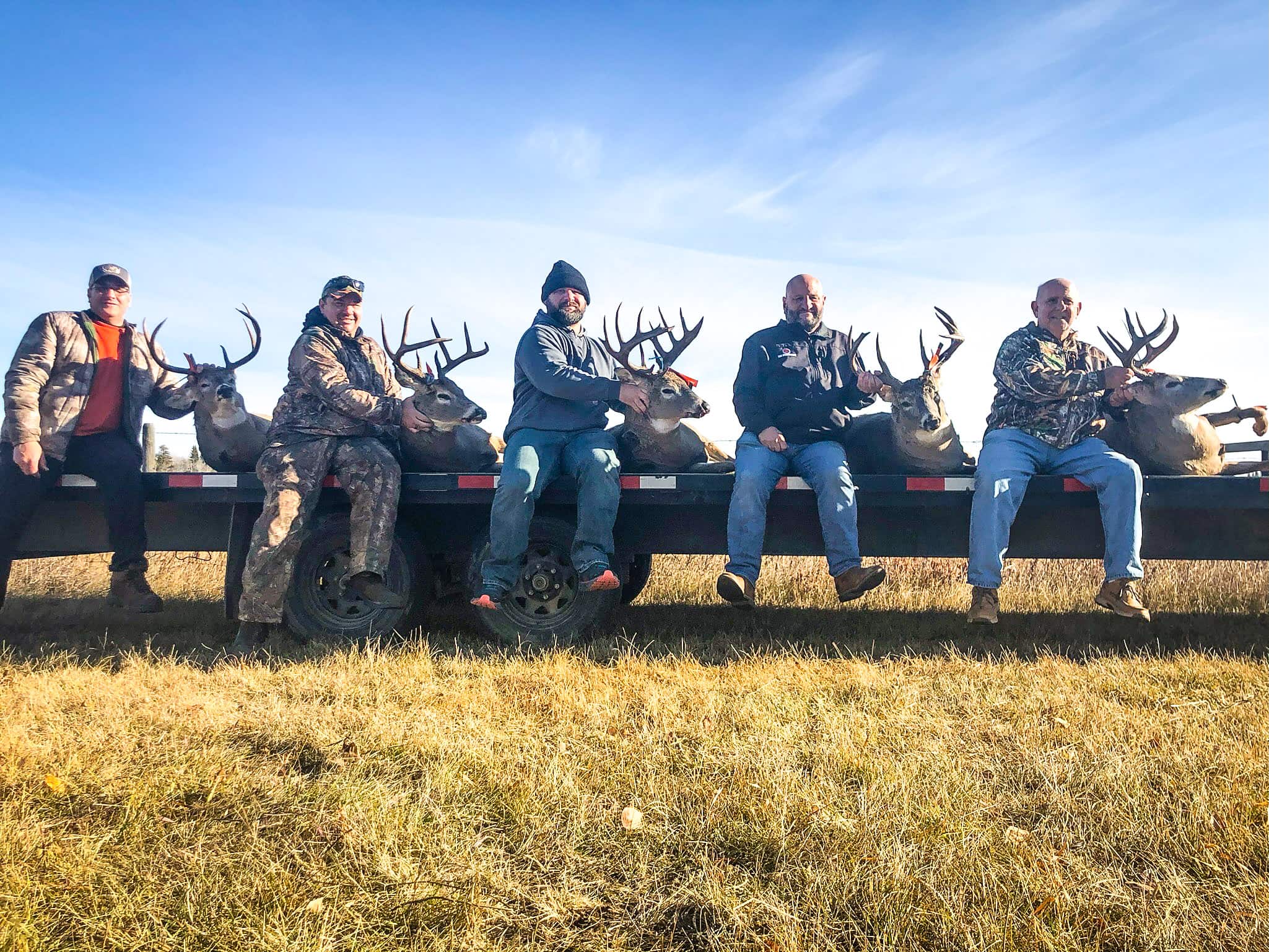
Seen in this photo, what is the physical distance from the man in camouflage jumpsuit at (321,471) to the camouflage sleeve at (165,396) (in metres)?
0.92

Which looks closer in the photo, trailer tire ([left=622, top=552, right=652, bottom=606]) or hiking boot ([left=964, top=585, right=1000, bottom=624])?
hiking boot ([left=964, top=585, right=1000, bottom=624])

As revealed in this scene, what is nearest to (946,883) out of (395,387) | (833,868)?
(833,868)

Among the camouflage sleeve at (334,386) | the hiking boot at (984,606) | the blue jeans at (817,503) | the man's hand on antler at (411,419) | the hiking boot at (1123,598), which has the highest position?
the camouflage sleeve at (334,386)

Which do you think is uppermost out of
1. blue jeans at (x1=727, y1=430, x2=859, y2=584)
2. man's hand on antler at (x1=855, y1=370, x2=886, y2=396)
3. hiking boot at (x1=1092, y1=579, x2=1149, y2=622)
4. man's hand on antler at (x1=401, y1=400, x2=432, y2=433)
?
man's hand on antler at (x1=855, y1=370, x2=886, y2=396)

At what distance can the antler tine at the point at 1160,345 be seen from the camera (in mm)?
5629

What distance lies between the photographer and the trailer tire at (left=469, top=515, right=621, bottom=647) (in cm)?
521

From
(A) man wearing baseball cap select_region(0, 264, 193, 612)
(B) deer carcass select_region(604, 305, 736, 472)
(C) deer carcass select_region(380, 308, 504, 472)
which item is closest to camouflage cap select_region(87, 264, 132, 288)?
(A) man wearing baseball cap select_region(0, 264, 193, 612)

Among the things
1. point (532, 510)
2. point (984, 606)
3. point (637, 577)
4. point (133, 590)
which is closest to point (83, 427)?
point (133, 590)

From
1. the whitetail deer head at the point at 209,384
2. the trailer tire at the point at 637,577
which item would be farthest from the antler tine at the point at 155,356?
the trailer tire at the point at 637,577

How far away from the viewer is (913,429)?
5453 mm

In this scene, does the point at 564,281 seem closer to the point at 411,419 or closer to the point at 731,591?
the point at 411,419

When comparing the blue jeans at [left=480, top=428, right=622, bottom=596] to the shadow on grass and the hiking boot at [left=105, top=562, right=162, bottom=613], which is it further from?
the hiking boot at [left=105, top=562, right=162, bottom=613]

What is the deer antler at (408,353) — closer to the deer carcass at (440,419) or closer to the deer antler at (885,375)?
the deer carcass at (440,419)

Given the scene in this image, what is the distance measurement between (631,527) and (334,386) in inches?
79.6
